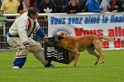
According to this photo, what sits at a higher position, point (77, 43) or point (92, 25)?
point (77, 43)

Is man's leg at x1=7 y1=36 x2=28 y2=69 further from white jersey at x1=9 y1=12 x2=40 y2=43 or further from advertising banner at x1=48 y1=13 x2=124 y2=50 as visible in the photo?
advertising banner at x1=48 y1=13 x2=124 y2=50

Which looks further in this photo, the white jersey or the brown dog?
the brown dog

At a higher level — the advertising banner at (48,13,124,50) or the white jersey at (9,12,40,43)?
the white jersey at (9,12,40,43)

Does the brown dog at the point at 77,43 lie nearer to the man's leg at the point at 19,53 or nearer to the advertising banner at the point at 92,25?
the man's leg at the point at 19,53

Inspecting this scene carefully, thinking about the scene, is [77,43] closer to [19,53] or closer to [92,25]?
[19,53]

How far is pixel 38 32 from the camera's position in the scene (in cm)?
1677

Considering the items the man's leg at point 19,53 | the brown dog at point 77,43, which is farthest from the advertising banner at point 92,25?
the man's leg at point 19,53

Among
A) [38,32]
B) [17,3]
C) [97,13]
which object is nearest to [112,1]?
[97,13]

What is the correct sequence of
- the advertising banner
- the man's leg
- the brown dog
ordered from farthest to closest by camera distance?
1. the advertising banner
2. the brown dog
3. the man's leg

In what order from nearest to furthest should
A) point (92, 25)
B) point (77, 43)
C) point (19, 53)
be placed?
point (19, 53), point (77, 43), point (92, 25)

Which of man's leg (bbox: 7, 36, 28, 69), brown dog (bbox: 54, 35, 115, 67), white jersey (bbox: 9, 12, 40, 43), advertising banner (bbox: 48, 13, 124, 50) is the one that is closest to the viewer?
white jersey (bbox: 9, 12, 40, 43)

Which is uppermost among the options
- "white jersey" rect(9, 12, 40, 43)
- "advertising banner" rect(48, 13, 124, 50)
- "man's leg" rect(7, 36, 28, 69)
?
"white jersey" rect(9, 12, 40, 43)

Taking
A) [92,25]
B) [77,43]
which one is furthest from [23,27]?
[92,25]

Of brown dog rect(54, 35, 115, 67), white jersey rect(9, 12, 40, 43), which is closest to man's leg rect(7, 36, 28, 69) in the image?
white jersey rect(9, 12, 40, 43)
